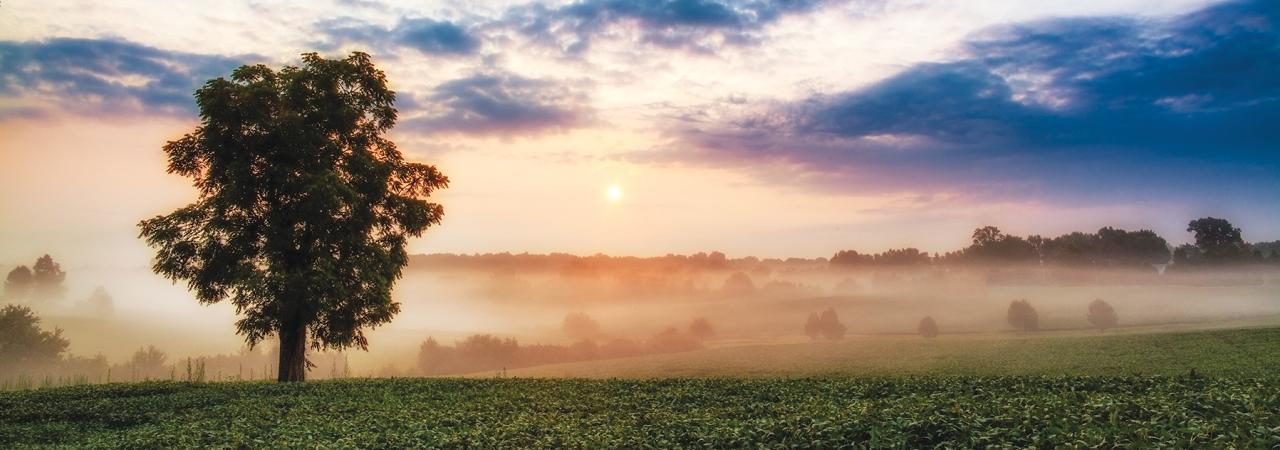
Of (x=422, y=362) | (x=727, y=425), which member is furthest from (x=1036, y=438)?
(x=422, y=362)

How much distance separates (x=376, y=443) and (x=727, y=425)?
827cm

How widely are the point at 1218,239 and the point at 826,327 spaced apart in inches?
3094

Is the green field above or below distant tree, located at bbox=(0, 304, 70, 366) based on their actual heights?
below

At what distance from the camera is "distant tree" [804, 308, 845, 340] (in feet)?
457

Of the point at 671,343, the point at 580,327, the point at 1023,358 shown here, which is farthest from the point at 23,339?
the point at 1023,358

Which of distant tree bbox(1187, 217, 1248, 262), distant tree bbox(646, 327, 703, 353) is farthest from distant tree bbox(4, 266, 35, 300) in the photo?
distant tree bbox(1187, 217, 1248, 262)

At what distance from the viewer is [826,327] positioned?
463 ft

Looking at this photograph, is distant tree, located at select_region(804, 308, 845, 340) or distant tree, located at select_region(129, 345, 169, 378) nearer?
distant tree, located at select_region(129, 345, 169, 378)

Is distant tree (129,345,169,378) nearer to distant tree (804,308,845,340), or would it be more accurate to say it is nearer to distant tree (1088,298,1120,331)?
distant tree (804,308,845,340)

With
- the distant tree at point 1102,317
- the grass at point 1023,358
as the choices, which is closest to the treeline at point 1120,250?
the distant tree at point 1102,317

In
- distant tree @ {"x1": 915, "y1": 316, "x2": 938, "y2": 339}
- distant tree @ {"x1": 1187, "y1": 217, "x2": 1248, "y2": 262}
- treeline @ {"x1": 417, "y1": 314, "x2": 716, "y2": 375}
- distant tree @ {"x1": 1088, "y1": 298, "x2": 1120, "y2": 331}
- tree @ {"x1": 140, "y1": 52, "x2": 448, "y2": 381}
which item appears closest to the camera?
tree @ {"x1": 140, "y1": 52, "x2": 448, "y2": 381}

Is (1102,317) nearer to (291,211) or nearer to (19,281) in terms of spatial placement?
(291,211)

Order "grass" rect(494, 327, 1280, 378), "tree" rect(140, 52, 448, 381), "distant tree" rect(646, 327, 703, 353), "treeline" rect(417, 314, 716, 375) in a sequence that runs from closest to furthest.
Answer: "tree" rect(140, 52, 448, 381)
"grass" rect(494, 327, 1280, 378)
"treeline" rect(417, 314, 716, 375)
"distant tree" rect(646, 327, 703, 353)

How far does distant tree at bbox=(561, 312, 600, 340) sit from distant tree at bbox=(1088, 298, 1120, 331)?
11468 centimetres
